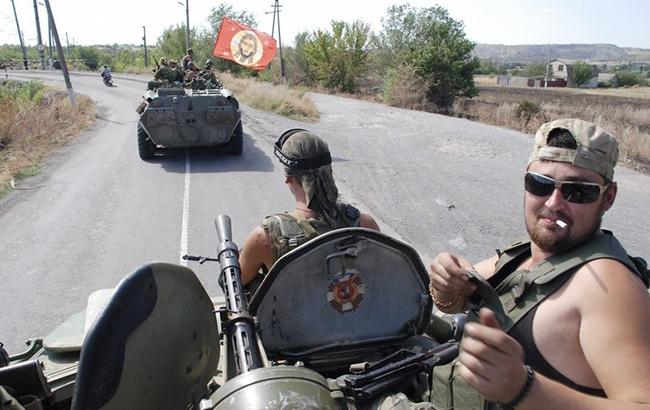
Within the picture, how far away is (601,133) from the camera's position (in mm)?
1689

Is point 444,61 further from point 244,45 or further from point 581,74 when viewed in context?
point 581,74

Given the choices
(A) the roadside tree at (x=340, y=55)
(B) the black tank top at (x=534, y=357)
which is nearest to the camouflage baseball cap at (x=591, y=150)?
(B) the black tank top at (x=534, y=357)

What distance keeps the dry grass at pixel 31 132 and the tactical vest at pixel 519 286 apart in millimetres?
9590

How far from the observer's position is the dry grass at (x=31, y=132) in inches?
456

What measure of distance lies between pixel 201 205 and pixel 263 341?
6.25 metres

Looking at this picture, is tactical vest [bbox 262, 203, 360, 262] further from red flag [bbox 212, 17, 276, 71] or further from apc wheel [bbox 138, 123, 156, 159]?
red flag [bbox 212, 17, 276, 71]

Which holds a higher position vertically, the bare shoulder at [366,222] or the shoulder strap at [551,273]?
the shoulder strap at [551,273]

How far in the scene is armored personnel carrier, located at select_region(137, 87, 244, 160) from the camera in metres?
11.2

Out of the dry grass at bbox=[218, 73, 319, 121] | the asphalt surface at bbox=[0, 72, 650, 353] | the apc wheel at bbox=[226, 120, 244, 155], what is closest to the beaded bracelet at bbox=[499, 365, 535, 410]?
the asphalt surface at bbox=[0, 72, 650, 353]

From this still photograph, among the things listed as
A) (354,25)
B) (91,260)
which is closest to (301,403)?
(91,260)

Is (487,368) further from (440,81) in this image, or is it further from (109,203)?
(440,81)

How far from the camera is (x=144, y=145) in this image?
1178 centimetres

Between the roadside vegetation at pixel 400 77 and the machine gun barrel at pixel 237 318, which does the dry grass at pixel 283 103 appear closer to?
the roadside vegetation at pixel 400 77

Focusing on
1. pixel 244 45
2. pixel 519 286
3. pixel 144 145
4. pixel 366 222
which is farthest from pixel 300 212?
pixel 244 45
